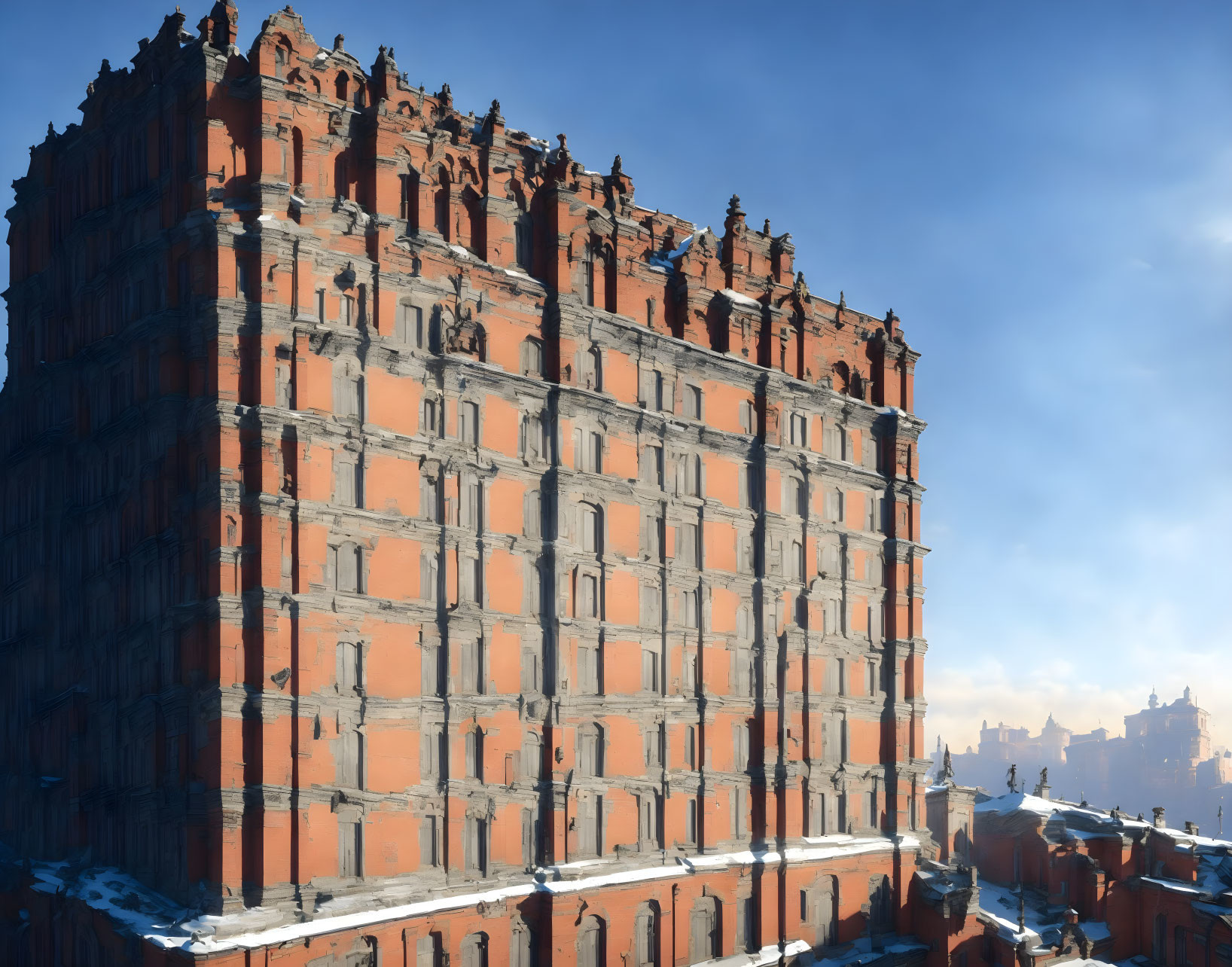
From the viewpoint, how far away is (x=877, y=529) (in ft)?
202

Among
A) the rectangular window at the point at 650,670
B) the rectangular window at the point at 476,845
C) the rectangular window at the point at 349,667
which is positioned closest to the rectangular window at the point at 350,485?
the rectangular window at the point at 349,667

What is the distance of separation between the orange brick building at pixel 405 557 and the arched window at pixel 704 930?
17cm

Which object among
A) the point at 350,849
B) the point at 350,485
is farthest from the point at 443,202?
the point at 350,849

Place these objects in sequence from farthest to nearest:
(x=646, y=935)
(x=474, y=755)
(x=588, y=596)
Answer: (x=588, y=596) < (x=646, y=935) < (x=474, y=755)

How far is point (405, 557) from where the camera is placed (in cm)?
4381

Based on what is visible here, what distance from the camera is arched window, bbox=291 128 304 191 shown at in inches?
1713

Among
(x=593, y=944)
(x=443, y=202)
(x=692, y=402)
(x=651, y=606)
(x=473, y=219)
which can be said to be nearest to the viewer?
(x=593, y=944)

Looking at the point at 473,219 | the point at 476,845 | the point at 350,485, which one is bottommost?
the point at 476,845

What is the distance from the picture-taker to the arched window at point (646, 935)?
48.4m

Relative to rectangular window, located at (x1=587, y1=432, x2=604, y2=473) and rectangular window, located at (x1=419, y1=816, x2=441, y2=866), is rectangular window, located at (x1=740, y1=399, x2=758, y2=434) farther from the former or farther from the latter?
rectangular window, located at (x1=419, y1=816, x2=441, y2=866)

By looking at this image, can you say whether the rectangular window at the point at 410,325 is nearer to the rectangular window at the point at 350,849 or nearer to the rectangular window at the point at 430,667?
the rectangular window at the point at 430,667

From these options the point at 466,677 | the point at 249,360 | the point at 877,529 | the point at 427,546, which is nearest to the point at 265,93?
the point at 249,360

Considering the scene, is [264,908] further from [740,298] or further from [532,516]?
[740,298]

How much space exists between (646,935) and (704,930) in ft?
10.9
